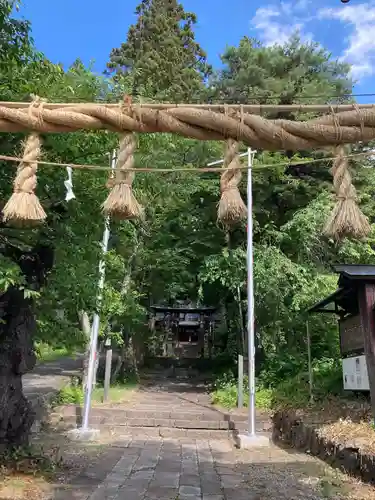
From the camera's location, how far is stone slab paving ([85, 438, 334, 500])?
5168 mm

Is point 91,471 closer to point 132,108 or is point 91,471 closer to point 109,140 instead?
point 109,140

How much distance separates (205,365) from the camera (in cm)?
1819

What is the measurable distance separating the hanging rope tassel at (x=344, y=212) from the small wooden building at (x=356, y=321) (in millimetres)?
3528

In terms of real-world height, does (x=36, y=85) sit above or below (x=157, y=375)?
above

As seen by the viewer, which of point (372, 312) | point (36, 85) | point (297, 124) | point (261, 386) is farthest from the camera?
point (261, 386)

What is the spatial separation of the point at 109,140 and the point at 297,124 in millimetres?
3012

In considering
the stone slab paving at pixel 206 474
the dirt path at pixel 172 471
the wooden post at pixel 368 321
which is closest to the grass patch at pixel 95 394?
the dirt path at pixel 172 471

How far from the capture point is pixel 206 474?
6.12 meters

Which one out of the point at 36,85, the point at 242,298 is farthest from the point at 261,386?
the point at 36,85

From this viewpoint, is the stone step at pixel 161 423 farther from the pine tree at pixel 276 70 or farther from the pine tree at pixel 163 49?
the pine tree at pixel 163 49

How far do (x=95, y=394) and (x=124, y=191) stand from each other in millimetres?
9750

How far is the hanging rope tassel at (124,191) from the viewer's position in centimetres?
278

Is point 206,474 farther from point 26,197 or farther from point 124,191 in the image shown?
point 26,197

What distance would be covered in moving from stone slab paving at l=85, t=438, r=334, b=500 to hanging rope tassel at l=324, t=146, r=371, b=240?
3.58 metres
